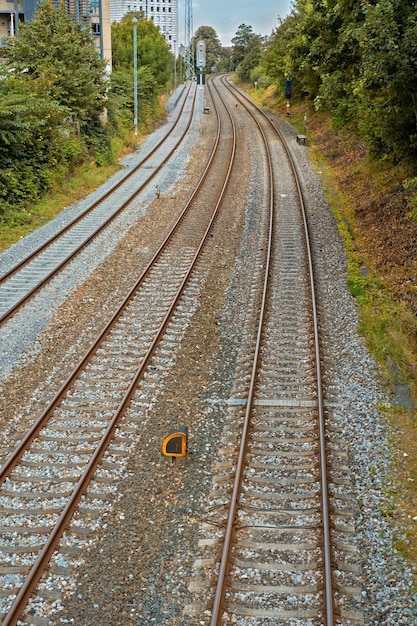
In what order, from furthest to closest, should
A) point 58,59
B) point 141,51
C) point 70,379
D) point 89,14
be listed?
point 141,51
point 89,14
point 58,59
point 70,379

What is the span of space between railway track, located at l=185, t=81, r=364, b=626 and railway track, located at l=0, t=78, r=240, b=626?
1.57 meters

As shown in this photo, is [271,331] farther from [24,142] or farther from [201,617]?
[24,142]

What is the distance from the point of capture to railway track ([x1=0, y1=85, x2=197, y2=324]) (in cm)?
1395

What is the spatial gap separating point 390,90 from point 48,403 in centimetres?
1145

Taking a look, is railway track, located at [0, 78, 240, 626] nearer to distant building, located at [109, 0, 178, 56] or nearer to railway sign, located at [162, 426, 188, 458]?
railway sign, located at [162, 426, 188, 458]

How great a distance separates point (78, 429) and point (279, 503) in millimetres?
3061

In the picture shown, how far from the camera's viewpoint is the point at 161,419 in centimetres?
930

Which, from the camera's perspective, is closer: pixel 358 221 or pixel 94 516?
pixel 94 516

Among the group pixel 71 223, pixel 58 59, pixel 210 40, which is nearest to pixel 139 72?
pixel 58 59

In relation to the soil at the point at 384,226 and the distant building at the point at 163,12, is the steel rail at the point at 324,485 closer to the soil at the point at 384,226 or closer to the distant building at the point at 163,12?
the soil at the point at 384,226

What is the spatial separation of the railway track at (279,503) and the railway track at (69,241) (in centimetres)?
504

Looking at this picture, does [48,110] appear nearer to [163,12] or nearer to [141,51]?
[141,51]

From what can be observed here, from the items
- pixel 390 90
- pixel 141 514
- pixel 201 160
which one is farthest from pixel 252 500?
pixel 201 160

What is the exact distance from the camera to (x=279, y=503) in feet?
25.1
